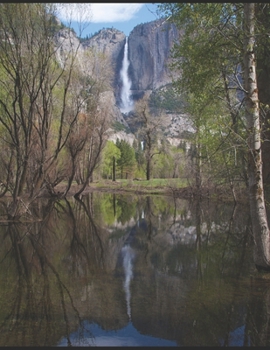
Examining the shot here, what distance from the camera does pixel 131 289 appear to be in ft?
24.7

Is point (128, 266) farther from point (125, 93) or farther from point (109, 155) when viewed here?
point (125, 93)

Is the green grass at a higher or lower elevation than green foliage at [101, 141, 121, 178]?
lower

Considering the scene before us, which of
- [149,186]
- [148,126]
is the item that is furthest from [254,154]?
[148,126]

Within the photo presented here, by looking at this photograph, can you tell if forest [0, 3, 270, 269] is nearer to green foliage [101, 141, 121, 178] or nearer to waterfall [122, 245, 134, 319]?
waterfall [122, 245, 134, 319]

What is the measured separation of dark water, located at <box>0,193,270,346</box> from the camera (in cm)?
550

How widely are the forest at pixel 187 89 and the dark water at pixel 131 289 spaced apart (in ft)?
5.56

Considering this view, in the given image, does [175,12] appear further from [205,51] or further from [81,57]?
[81,57]

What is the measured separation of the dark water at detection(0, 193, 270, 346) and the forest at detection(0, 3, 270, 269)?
1.70 metres

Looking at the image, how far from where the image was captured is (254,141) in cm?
764

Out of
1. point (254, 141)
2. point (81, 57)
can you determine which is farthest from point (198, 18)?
point (81, 57)

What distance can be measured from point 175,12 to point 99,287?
726 cm

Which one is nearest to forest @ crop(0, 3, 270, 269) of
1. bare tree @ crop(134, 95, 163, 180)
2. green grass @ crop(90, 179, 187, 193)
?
green grass @ crop(90, 179, 187, 193)

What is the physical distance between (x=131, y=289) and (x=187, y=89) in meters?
6.18

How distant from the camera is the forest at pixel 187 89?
25.4 feet
